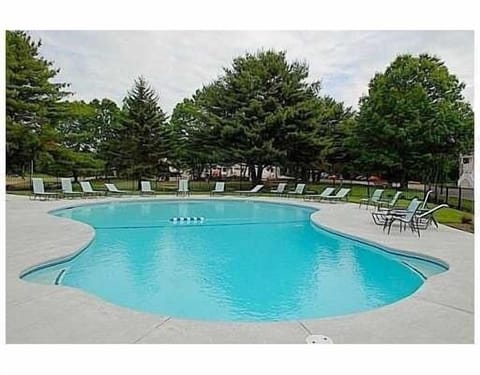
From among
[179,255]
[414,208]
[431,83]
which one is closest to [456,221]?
[414,208]

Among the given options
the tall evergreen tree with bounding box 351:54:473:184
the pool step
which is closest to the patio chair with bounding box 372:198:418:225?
the pool step

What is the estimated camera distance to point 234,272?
6871mm

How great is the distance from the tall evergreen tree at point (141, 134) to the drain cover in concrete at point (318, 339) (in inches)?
787

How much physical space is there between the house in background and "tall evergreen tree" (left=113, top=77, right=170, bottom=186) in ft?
54.2

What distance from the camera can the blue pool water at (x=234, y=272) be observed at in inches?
210

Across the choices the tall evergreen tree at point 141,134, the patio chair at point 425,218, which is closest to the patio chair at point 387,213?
the patio chair at point 425,218

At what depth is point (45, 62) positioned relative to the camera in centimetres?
2005

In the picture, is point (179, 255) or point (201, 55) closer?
point (179, 255)

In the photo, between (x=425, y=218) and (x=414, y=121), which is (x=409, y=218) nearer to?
(x=425, y=218)

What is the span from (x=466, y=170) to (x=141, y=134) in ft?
64.2

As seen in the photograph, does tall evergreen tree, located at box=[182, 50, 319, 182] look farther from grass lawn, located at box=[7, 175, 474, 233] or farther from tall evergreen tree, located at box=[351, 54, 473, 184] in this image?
tall evergreen tree, located at box=[351, 54, 473, 184]
